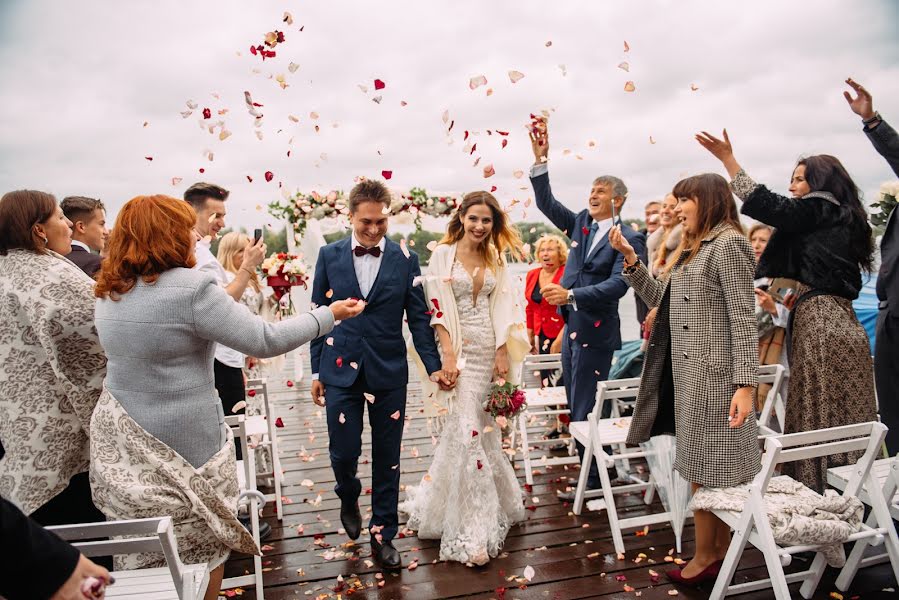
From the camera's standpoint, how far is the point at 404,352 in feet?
11.2

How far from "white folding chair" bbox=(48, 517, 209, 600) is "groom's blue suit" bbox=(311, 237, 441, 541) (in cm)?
139

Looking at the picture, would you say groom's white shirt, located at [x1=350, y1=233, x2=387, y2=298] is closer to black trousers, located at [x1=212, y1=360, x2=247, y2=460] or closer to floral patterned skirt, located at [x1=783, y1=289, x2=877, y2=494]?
black trousers, located at [x1=212, y1=360, x2=247, y2=460]

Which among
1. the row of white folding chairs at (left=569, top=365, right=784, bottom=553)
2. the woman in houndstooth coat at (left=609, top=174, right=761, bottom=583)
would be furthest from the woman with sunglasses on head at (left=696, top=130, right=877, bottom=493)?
the row of white folding chairs at (left=569, top=365, right=784, bottom=553)

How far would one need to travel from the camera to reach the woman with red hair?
1998mm

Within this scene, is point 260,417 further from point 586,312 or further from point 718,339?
point 718,339

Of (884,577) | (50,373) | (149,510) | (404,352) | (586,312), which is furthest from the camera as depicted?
(586,312)

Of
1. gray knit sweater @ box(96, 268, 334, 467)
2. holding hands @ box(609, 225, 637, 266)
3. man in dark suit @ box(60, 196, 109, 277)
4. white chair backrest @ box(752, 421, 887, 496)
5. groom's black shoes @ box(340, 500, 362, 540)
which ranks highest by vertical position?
man in dark suit @ box(60, 196, 109, 277)

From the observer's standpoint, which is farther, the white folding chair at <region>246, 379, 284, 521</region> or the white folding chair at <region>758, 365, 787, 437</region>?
the white folding chair at <region>246, 379, 284, 521</region>

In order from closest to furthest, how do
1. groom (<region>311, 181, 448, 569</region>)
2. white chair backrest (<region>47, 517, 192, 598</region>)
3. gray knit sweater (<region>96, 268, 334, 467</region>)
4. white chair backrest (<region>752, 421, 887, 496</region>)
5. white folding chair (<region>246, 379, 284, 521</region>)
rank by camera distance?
1. white chair backrest (<region>47, 517, 192, 598</region>)
2. gray knit sweater (<region>96, 268, 334, 467</region>)
3. white chair backrest (<region>752, 421, 887, 496</region>)
4. groom (<region>311, 181, 448, 569</region>)
5. white folding chair (<region>246, 379, 284, 521</region>)

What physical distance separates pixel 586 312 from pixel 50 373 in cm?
316

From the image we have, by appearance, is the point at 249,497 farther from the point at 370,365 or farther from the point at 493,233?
the point at 493,233

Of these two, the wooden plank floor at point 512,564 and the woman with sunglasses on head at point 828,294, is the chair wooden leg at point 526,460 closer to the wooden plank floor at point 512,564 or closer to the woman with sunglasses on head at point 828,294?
the wooden plank floor at point 512,564

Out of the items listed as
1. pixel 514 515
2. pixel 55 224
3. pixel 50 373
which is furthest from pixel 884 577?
pixel 55 224

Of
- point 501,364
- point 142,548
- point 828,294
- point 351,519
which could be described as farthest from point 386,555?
point 828,294
